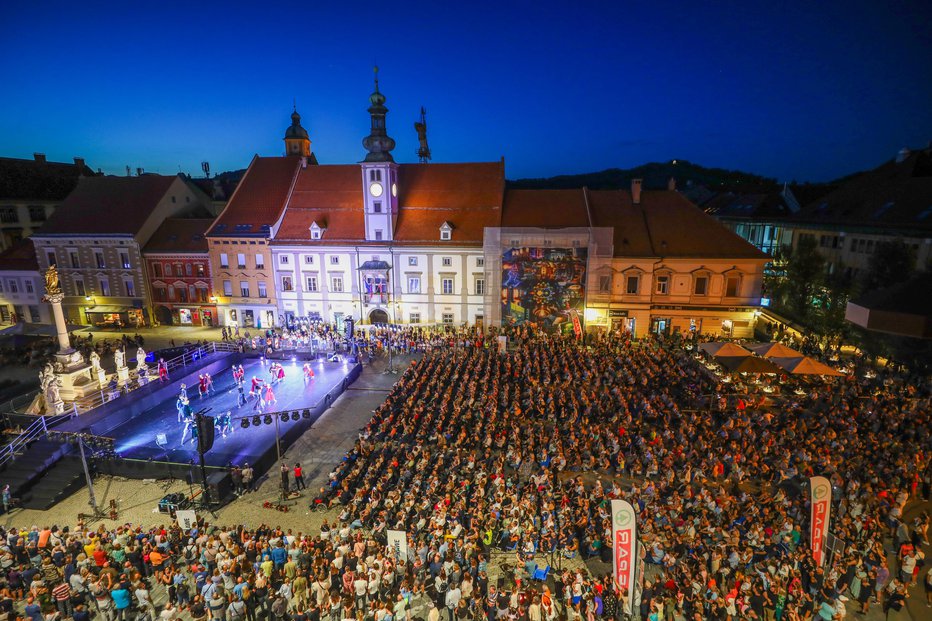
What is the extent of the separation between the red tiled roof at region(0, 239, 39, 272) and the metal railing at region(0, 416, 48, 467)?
2907 centimetres

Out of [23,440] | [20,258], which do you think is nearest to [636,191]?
[23,440]

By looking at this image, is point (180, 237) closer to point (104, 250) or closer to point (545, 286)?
point (104, 250)

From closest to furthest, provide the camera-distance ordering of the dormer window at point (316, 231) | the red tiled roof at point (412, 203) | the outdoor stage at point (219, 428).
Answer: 1. the outdoor stage at point (219, 428)
2. the red tiled roof at point (412, 203)
3. the dormer window at point (316, 231)

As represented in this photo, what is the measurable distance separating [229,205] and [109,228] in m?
10.5

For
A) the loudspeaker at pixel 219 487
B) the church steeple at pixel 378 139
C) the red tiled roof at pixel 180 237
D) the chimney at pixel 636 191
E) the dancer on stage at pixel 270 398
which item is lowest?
the loudspeaker at pixel 219 487

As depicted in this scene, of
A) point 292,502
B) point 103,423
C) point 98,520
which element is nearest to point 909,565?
point 292,502

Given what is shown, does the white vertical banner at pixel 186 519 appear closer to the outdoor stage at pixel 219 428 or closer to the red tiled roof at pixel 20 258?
the outdoor stage at pixel 219 428

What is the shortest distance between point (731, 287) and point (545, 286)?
44.5 ft

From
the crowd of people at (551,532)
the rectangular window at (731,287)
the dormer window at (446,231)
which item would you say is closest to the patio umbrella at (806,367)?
the crowd of people at (551,532)

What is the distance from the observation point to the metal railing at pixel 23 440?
18844 mm

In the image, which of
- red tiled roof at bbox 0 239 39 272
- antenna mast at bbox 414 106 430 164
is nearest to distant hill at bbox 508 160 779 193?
antenna mast at bbox 414 106 430 164

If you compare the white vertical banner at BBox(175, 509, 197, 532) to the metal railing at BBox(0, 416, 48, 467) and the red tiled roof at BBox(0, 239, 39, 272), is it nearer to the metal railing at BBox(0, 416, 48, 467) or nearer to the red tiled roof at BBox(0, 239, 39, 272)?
the metal railing at BBox(0, 416, 48, 467)

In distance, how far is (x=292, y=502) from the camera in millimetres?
17078

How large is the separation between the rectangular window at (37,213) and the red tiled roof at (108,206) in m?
8.39
